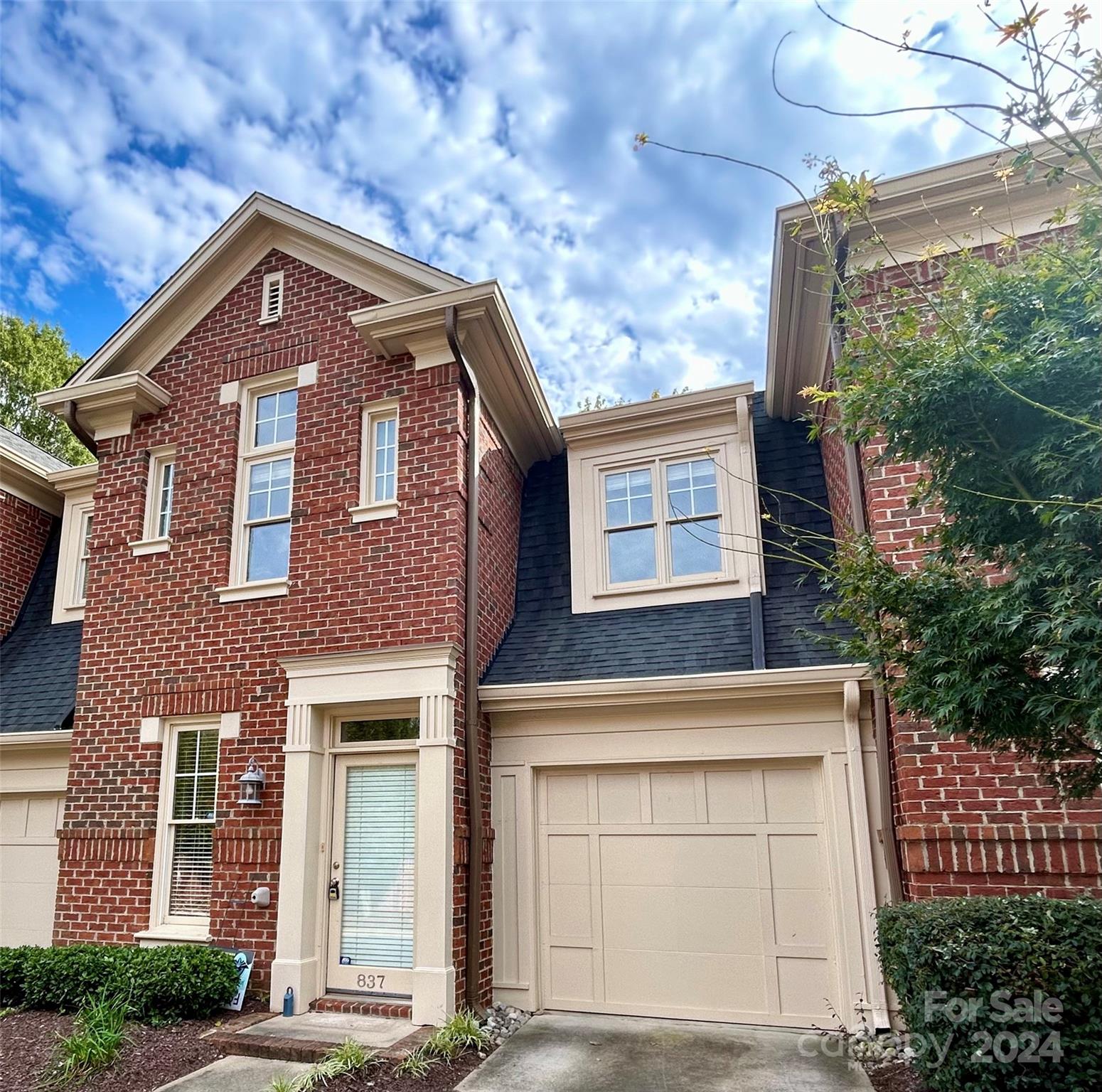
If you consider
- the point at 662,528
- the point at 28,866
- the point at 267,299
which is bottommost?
the point at 28,866

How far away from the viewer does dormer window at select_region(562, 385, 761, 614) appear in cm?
798

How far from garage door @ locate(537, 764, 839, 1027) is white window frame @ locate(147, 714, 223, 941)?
10.1 feet

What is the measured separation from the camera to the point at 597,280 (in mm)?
9062

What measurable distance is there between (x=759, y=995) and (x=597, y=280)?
284 inches

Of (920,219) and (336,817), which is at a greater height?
(920,219)

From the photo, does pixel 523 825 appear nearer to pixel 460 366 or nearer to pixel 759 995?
pixel 759 995

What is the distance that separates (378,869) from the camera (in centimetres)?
676

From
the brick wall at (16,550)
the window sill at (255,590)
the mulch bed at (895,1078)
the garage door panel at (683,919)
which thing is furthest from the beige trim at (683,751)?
the brick wall at (16,550)

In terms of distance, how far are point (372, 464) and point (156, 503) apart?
8.58 ft

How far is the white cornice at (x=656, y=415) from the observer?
27.1 feet

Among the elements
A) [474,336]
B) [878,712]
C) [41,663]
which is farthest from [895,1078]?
[41,663]

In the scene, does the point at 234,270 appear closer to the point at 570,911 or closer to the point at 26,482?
the point at 26,482

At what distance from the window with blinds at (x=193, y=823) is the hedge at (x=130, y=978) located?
0.59 m

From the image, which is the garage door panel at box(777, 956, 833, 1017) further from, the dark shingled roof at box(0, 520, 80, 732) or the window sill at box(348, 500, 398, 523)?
the dark shingled roof at box(0, 520, 80, 732)
